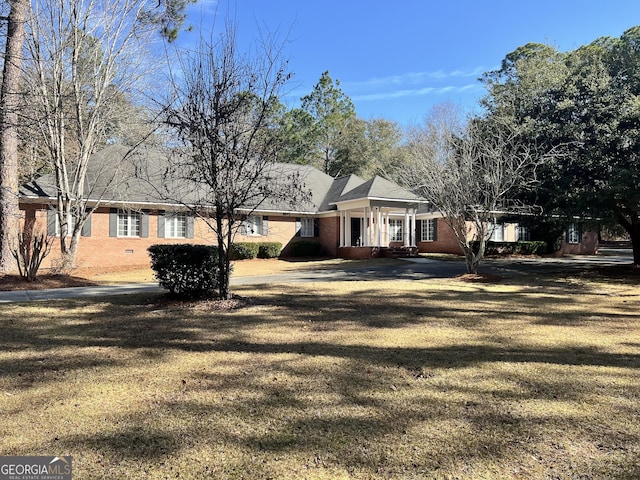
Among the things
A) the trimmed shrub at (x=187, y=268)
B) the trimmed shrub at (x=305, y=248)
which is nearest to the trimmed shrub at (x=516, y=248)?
the trimmed shrub at (x=305, y=248)

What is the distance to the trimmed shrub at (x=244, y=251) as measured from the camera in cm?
2238

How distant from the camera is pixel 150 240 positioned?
69.5ft

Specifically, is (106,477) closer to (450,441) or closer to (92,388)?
(92,388)

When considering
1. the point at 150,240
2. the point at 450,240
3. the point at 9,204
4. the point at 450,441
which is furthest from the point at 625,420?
the point at 450,240

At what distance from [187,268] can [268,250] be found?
1442 cm

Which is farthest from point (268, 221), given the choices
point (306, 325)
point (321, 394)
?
point (321, 394)

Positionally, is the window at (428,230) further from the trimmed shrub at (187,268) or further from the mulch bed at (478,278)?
the trimmed shrub at (187,268)

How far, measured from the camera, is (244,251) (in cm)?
2253

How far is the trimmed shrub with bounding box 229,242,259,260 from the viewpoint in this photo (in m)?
22.4

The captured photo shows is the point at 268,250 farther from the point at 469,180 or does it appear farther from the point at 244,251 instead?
the point at 469,180

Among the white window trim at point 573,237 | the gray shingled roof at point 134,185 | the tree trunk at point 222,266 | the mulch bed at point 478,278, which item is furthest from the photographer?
the white window trim at point 573,237

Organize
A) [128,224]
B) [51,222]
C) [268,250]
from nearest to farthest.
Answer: [51,222] < [128,224] < [268,250]

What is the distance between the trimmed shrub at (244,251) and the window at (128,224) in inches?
188

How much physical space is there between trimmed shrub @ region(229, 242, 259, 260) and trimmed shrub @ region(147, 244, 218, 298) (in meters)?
12.6
